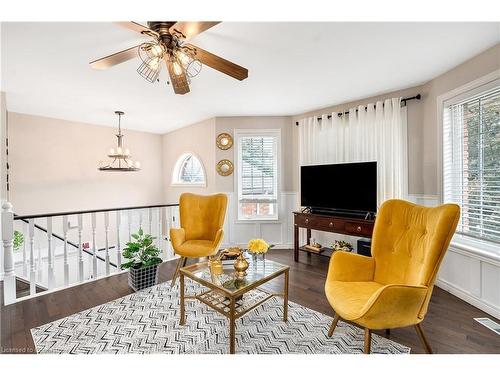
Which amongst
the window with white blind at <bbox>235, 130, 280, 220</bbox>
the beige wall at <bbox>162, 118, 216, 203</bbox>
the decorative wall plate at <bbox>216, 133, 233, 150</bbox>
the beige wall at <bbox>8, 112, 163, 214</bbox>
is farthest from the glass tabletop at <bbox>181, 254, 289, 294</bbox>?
the beige wall at <bbox>8, 112, 163, 214</bbox>

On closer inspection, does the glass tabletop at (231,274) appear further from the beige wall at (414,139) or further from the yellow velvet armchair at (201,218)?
the beige wall at (414,139)

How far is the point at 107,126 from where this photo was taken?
4.95 meters

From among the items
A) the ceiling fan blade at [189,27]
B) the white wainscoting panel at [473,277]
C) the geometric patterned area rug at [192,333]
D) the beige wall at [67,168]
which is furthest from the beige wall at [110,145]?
the ceiling fan blade at [189,27]

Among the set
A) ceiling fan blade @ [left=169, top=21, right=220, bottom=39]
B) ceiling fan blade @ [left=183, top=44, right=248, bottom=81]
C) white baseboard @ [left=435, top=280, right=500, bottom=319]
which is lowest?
white baseboard @ [left=435, top=280, right=500, bottom=319]

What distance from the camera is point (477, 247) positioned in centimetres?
232

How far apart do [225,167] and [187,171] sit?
156 centimetres

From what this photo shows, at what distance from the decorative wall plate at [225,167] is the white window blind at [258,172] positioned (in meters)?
0.16

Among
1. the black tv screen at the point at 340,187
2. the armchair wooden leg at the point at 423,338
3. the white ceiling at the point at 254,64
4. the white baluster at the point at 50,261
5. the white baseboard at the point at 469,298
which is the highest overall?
the white ceiling at the point at 254,64

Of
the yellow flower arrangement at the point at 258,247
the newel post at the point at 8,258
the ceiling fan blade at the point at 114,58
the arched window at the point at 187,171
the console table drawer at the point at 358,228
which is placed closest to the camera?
the ceiling fan blade at the point at 114,58

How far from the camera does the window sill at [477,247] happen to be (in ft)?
7.01

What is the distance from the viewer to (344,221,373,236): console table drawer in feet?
9.18

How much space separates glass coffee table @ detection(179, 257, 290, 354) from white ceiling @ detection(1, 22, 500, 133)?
196 centimetres

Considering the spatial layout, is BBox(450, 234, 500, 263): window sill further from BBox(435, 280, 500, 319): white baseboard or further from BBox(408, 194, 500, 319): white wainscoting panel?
BBox(435, 280, 500, 319): white baseboard
